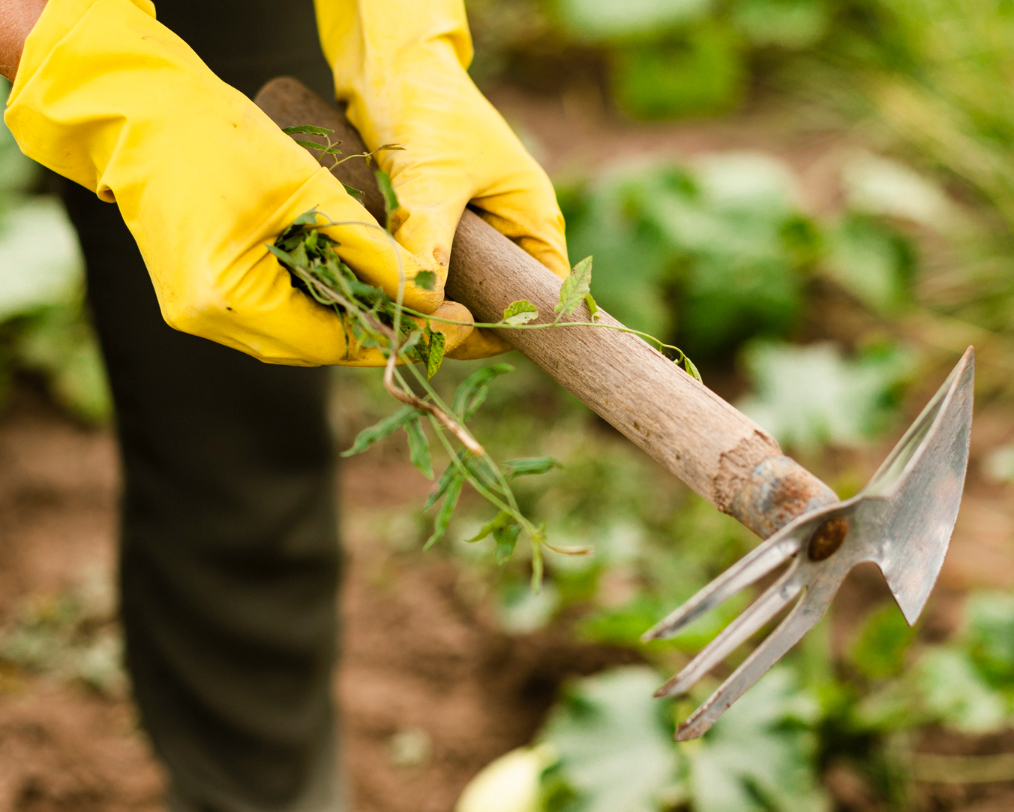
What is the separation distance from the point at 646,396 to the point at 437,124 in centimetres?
42

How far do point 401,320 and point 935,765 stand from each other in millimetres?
1397

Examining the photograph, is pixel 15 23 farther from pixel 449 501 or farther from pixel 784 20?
pixel 784 20

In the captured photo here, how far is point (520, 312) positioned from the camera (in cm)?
80

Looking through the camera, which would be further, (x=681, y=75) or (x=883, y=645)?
(x=681, y=75)

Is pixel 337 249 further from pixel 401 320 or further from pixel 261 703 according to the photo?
pixel 261 703

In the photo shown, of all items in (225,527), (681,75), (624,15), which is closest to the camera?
(225,527)

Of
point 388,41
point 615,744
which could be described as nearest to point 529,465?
point 388,41

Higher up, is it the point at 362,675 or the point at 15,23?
the point at 15,23

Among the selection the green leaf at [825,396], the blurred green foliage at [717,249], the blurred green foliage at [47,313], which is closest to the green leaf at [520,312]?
the green leaf at [825,396]

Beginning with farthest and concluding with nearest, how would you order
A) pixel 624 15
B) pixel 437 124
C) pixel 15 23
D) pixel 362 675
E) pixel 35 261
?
pixel 624 15, pixel 35 261, pixel 362 675, pixel 437 124, pixel 15 23

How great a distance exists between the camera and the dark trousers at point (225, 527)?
1211 millimetres

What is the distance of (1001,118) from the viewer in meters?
2.85

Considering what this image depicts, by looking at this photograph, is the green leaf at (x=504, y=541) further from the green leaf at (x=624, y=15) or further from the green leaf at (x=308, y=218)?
the green leaf at (x=624, y=15)

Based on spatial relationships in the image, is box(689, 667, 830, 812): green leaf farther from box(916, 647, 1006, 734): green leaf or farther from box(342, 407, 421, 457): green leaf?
box(342, 407, 421, 457): green leaf
